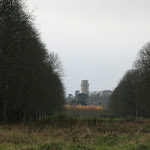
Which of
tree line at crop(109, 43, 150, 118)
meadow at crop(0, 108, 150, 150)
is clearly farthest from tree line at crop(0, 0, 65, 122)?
tree line at crop(109, 43, 150, 118)

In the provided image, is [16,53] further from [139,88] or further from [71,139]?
[139,88]

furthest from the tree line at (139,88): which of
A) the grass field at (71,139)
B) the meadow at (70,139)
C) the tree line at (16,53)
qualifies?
the grass field at (71,139)

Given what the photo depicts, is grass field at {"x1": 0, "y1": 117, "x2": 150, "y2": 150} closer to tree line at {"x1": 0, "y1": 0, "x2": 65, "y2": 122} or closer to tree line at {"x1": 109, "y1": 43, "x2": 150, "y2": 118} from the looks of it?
tree line at {"x1": 0, "y1": 0, "x2": 65, "y2": 122}

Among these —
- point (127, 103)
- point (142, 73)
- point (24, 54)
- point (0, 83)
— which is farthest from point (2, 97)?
point (127, 103)

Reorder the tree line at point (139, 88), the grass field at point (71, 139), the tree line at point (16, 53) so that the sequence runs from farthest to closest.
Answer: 1. the tree line at point (139, 88)
2. the tree line at point (16, 53)
3. the grass field at point (71, 139)

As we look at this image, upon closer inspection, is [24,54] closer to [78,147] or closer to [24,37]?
[24,37]

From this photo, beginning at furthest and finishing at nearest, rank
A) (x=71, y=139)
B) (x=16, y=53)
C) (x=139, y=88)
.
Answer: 1. (x=139, y=88)
2. (x=16, y=53)
3. (x=71, y=139)

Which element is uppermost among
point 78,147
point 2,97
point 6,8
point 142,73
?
point 6,8

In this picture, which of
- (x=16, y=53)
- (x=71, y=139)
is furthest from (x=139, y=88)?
(x=71, y=139)

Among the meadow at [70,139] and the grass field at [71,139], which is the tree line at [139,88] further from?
the grass field at [71,139]

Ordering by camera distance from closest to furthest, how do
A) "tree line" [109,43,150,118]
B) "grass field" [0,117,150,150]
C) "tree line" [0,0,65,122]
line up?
"grass field" [0,117,150,150]
"tree line" [0,0,65,122]
"tree line" [109,43,150,118]

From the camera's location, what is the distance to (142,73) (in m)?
43.1

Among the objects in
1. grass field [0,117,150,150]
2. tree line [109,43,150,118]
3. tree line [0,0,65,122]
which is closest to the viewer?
grass field [0,117,150,150]

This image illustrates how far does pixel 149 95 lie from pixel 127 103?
2213 centimetres
